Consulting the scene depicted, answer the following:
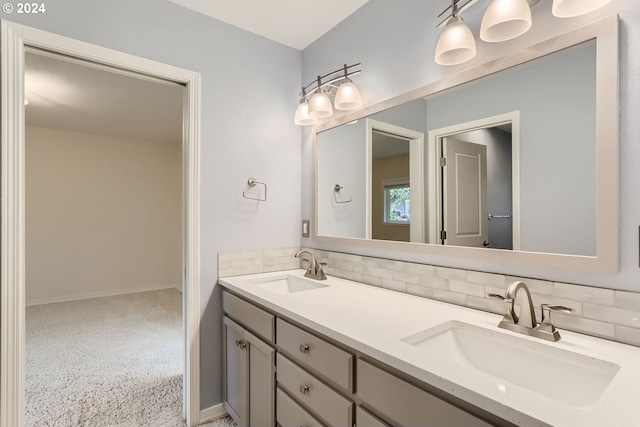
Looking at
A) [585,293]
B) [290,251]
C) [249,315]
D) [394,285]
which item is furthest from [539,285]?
[290,251]

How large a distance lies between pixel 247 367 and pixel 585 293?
151cm

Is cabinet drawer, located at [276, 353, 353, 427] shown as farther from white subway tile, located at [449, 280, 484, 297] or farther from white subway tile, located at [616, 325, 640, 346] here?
white subway tile, located at [616, 325, 640, 346]

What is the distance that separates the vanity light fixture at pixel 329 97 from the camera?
5.96 ft

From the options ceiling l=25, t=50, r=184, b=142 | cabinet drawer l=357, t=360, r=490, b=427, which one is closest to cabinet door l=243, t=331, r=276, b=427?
cabinet drawer l=357, t=360, r=490, b=427

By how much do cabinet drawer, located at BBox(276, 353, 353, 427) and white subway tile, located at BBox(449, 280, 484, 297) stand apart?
68 centimetres

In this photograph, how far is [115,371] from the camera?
251cm

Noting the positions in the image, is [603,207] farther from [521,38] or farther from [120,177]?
[120,177]

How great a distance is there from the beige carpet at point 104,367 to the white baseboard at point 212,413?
0.17ft

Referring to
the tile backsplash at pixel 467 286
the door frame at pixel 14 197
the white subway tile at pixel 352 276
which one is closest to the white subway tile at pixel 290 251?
the tile backsplash at pixel 467 286

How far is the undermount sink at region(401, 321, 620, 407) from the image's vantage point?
0.87 m

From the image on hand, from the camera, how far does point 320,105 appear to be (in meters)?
1.93

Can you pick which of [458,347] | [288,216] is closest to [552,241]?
[458,347]

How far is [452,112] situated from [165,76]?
156 centimetres

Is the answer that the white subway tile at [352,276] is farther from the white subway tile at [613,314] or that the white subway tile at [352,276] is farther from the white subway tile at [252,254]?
the white subway tile at [613,314]
